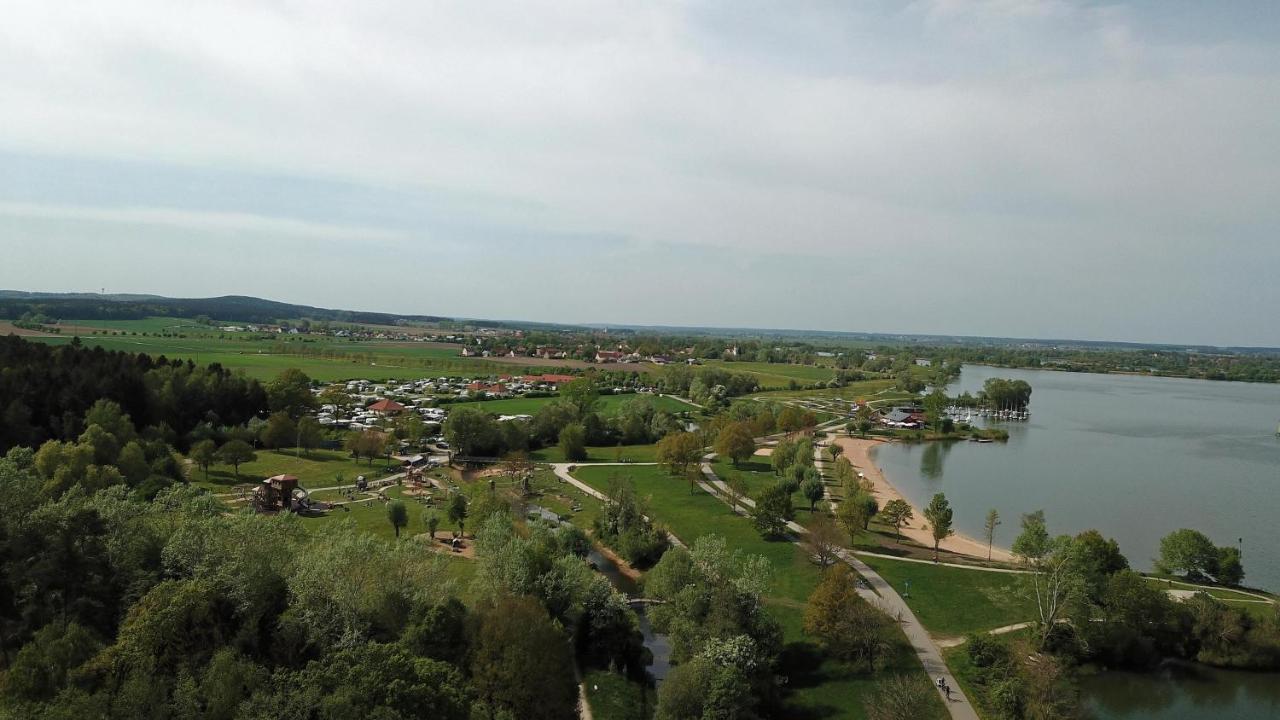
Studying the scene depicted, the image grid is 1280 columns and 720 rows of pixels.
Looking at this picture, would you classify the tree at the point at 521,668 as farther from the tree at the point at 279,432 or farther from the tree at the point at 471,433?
the tree at the point at 279,432

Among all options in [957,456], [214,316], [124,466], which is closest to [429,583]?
[124,466]

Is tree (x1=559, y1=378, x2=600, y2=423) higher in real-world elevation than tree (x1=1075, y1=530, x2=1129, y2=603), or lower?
higher

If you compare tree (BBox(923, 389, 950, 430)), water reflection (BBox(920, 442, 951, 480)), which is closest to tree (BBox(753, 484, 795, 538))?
water reflection (BBox(920, 442, 951, 480))

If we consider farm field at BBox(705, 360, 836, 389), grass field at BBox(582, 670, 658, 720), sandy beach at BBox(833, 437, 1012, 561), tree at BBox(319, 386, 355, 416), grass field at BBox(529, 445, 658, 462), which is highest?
farm field at BBox(705, 360, 836, 389)

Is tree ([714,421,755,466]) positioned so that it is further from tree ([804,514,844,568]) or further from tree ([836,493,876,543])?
tree ([804,514,844,568])

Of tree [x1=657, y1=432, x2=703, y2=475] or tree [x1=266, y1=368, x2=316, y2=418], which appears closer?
tree [x1=657, y1=432, x2=703, y2=475]

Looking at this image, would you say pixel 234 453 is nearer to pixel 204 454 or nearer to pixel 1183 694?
pixel 204 454

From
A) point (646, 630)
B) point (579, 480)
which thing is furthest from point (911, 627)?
point (579, 480)

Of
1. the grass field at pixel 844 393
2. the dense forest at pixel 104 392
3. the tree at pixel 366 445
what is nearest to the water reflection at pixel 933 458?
the grass field at pixel 844 393
